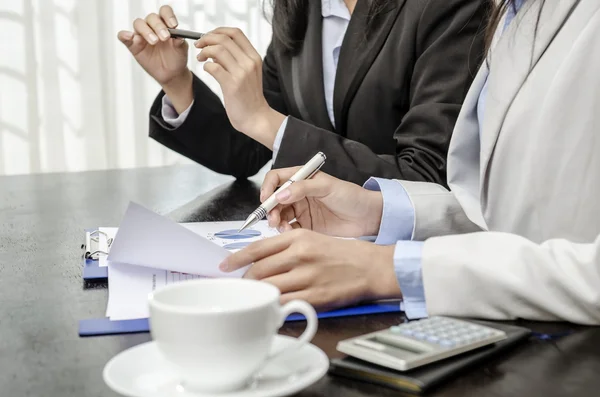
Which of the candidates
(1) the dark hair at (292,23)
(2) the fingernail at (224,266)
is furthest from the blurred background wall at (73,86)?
(2) the fingernail at (224,266)

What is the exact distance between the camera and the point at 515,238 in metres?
0.70

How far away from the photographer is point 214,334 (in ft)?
1.48

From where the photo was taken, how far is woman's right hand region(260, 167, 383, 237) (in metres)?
1.01

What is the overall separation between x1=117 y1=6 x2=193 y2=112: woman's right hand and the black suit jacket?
0.15ft

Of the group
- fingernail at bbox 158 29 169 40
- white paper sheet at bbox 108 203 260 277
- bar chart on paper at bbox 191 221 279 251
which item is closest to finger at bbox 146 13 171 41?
fingernail at bbox 158 29 169 40

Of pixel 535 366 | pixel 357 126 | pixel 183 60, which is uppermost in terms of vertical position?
pixel 183 60

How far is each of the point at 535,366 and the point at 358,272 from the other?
0.69 ft

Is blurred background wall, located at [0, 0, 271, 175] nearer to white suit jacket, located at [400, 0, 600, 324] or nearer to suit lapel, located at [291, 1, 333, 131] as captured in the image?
suit lapel, located at [291, 1, 333, 131]

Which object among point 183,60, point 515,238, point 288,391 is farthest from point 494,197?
point 183,60

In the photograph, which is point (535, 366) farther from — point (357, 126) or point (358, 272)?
point (357, 126)

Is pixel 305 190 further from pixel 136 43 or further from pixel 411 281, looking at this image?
pixel 136 43

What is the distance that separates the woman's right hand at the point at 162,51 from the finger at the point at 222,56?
12 centimetres

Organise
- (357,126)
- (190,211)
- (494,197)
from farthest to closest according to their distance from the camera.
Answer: (357,126)
(190,211)
(494,197)

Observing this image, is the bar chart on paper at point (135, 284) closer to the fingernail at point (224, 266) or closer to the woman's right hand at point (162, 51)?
the fingernail at point (224, 266)
